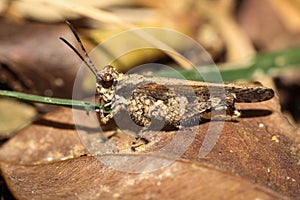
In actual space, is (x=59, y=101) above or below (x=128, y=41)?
below

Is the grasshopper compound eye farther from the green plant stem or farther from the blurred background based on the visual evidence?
the blurred background

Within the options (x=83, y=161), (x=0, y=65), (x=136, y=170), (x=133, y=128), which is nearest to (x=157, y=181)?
(x=136, y=170)

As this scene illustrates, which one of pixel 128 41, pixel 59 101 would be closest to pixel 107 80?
pixel 59 101

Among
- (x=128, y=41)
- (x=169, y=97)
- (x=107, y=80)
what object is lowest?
(x=169, y=97)

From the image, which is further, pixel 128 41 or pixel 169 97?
pixel 128 41

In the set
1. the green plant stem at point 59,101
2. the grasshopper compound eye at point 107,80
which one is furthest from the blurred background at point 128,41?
the grasshopper compound eye at point 107,80

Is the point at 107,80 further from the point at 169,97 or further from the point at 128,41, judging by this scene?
the point at 128,41

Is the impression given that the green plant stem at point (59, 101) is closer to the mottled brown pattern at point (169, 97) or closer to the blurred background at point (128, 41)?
the mottled brown pattern at point (169, 97)

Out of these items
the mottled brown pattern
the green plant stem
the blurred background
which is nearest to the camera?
the mottled brown pattern

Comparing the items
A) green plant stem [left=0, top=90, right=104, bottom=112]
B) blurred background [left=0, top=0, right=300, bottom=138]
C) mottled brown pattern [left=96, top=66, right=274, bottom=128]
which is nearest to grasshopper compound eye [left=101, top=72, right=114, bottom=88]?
mottled brown pattern [left=96, top=66, right=274, bottom=128]
